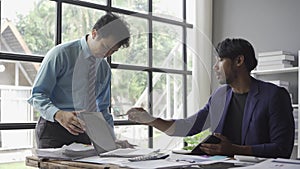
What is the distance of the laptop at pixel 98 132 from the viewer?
5.86 feet

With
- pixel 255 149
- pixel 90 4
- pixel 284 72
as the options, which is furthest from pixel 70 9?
pixel 255 149

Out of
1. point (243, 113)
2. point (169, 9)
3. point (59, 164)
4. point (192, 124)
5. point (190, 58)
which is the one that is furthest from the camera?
point (190, 58)

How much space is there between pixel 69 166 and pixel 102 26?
82 centimetres

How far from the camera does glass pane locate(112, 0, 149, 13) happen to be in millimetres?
4120

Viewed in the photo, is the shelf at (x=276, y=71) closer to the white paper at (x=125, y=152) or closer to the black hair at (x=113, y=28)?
the black hair at (x=113, y=28)

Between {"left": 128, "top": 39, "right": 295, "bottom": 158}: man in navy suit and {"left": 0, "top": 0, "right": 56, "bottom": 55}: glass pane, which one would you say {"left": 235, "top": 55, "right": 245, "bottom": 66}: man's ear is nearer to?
{"left": 128, "top": 39, "right": 295, "bottom": 158}: man in navy suit

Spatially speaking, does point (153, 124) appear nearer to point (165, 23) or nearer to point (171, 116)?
point (171, 116)

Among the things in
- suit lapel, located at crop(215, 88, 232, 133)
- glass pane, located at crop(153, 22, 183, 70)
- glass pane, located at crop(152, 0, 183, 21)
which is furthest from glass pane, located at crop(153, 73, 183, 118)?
suit lapel, located at crop(215, 88, 232, 133)

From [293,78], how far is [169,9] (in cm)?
144

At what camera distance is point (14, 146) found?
3.35 m

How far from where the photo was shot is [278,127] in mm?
2025

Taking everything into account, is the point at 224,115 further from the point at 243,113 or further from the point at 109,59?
the point at 109,59

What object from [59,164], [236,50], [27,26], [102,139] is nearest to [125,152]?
[102,139]

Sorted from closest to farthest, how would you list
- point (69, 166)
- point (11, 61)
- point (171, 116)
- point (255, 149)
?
1. point (69, 166)
2. point (255, 149)
3. point (11, 61)
4. point (171, 116)
